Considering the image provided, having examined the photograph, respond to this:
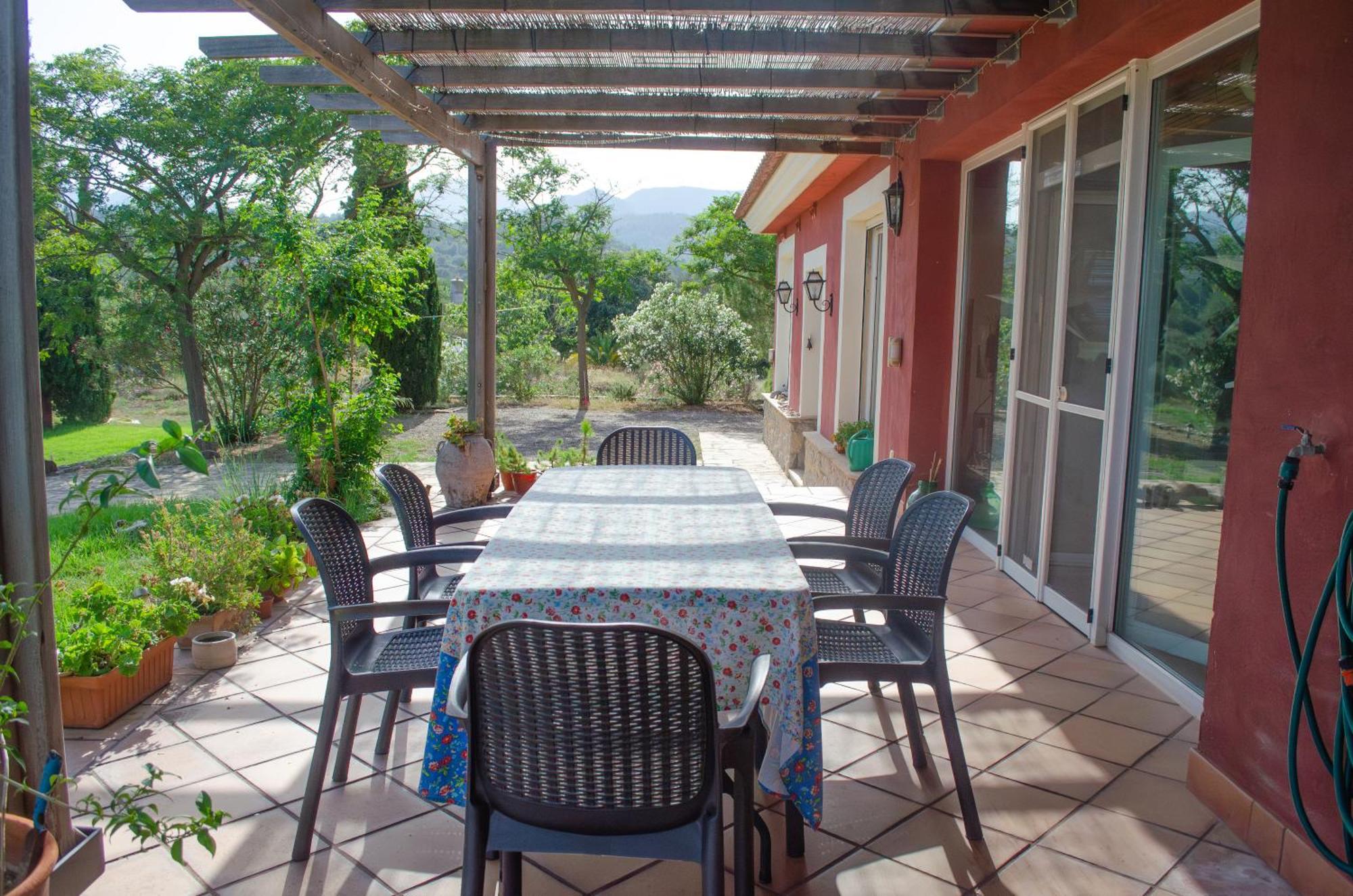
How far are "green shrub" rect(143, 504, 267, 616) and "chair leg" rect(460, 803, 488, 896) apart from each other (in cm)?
235

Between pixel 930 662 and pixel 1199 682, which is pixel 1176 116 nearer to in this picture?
pixel 1199 682

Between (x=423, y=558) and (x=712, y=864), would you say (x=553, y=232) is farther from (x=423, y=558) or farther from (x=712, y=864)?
(x=712, y=864)

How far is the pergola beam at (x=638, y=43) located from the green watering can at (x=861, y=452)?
11.5 feet

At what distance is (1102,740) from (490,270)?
4.64 metres

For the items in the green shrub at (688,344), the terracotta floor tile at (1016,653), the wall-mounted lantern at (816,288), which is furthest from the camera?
the green shrub at (688,344)

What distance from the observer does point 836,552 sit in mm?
2906

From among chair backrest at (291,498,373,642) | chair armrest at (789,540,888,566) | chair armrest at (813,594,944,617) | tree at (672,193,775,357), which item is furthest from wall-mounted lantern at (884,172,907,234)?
tree at (672,193,775,357)

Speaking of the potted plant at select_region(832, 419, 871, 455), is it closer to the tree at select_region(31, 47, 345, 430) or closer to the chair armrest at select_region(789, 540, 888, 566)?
the chair armrest at select_region(789, 540, 888, 566)

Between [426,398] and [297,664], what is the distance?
11.8m

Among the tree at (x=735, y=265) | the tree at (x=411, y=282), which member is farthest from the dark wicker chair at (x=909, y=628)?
the tree at (x=735, y=265)

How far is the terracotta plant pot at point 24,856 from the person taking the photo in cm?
153

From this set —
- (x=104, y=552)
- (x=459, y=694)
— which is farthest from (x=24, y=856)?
(x=104, y=552)

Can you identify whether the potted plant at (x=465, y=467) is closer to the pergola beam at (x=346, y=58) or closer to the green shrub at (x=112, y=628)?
the pergola beam at (x=346, y=58)

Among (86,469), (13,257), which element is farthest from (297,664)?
(86,469)
